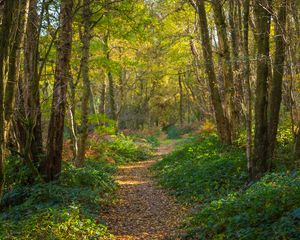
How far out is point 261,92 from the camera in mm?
8883

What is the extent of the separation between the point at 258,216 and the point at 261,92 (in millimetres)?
4022

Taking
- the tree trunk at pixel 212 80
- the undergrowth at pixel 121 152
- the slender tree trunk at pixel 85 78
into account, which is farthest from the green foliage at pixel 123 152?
the tree trunk at pixel 212 80

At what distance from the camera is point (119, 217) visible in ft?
27.3

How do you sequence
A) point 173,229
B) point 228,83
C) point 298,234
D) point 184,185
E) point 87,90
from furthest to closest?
1. point 228,83
2. point 87,90
3. point 184,185
4. point 173,229
5. point 298,234

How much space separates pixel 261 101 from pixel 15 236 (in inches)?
240

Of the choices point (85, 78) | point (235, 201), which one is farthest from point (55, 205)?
point (85, 78)

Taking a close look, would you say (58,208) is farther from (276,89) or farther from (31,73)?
(276,89)

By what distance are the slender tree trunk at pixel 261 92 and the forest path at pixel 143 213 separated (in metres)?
2.22

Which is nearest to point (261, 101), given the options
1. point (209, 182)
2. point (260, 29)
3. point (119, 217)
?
point (260, 29)

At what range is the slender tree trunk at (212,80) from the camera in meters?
13.7

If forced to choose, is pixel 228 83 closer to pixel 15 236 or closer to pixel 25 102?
pixel 25 102

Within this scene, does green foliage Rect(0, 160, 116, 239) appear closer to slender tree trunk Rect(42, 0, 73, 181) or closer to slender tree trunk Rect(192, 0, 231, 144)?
slender tree trunk Rect(42, 0, 73, 181)

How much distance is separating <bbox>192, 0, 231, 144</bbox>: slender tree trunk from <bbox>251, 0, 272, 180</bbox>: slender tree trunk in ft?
15.3

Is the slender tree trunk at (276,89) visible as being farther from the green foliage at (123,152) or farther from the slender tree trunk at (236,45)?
the green foliage at (123,152)
